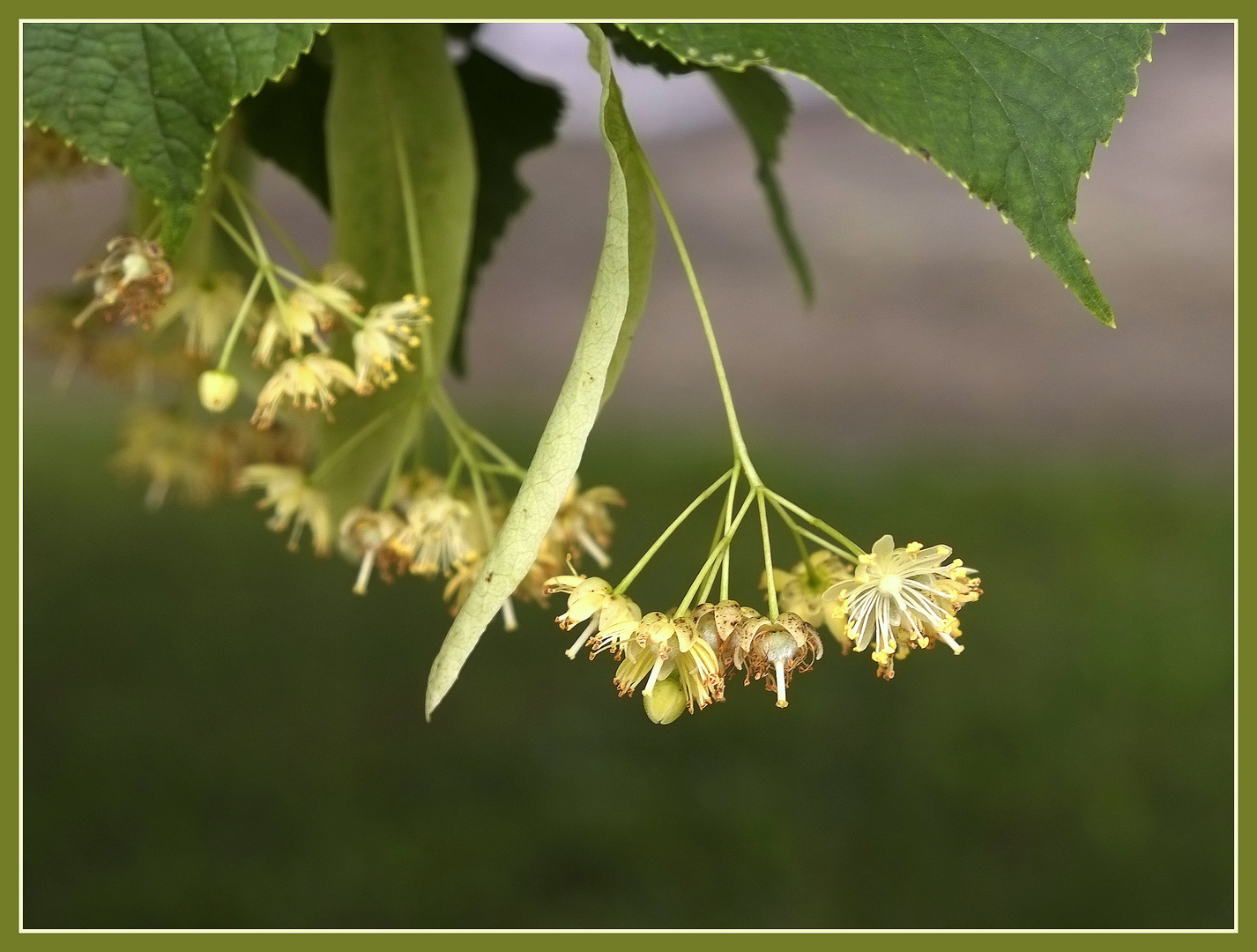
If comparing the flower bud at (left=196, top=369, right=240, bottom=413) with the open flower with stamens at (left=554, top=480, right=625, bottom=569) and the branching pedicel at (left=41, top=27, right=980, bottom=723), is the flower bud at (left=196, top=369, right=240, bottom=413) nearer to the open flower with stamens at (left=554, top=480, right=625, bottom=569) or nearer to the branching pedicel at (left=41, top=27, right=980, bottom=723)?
the branching pedicel at (left=41, top=27, right=980, bottom=723)

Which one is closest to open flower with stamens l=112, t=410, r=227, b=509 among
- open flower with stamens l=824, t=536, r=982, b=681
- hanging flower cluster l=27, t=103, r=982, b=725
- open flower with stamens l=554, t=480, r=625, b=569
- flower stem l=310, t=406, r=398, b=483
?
hanging flower cluster l=27, t=103, r=982, b=725

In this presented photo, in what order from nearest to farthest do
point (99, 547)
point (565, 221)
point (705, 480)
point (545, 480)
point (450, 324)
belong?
point (545, 480)
point (450, 324)
point (99, 547)
point (705, 480)
point (565, 221)

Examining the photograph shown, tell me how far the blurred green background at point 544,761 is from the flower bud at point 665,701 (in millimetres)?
904

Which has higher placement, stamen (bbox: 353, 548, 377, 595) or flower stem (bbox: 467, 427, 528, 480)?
flower stem (bbox: 467, 427, 528, 480)

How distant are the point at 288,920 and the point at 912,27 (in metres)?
1.03

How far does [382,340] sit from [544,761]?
3.31 ft

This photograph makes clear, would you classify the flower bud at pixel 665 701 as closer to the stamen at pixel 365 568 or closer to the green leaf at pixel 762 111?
the stamen at pixel 365 568

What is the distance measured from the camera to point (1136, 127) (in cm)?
161

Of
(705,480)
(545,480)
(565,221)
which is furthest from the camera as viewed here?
(565,221)

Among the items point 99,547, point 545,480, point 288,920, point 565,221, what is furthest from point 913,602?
point 565,221

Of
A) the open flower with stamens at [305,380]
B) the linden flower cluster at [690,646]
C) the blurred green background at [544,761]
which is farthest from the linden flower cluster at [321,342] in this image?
the blurred green background at [544,761]

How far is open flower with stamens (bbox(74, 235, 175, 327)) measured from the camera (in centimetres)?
32

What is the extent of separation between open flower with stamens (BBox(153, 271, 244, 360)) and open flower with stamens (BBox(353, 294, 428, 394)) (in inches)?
2.2

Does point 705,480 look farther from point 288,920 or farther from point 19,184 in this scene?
point 19,184
